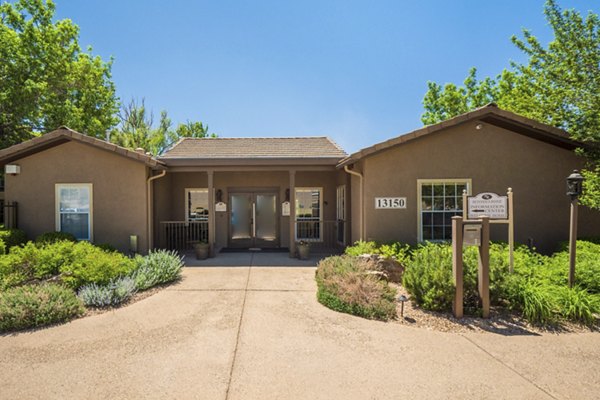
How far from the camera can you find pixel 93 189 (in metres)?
8.77

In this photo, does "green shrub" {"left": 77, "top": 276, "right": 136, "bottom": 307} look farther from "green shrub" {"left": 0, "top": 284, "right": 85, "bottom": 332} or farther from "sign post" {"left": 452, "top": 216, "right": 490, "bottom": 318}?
"sign post" {"left": 452, "top": 216, "right": 490, "bottom": 318}

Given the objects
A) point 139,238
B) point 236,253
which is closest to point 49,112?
point 139,238

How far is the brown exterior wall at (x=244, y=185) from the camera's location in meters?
11.8

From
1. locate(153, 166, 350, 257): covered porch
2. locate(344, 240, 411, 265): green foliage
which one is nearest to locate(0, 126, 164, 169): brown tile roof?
locate(153, 166, 350, 257): covered porch

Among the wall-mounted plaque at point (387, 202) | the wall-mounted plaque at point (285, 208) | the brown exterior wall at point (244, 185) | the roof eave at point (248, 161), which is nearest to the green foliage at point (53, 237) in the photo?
the roof eave at point (248, 161)

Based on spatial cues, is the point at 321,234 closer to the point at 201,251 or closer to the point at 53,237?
the point at 201,251

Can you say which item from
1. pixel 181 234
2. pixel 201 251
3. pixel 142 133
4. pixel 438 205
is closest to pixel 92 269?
pixel 201 251

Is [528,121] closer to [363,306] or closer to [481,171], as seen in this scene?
[481,171]

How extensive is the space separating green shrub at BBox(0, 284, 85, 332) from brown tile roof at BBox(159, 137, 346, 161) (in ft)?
22.0

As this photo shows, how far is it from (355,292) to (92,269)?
5.05 meters

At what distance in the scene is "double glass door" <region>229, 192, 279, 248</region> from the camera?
11875mm

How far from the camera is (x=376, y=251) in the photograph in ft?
24.4

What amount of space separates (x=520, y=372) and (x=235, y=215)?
9913 millimetres

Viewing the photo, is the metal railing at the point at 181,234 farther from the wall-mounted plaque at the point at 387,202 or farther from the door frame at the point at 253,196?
the wall-mounted plaque at the point at 387,202
